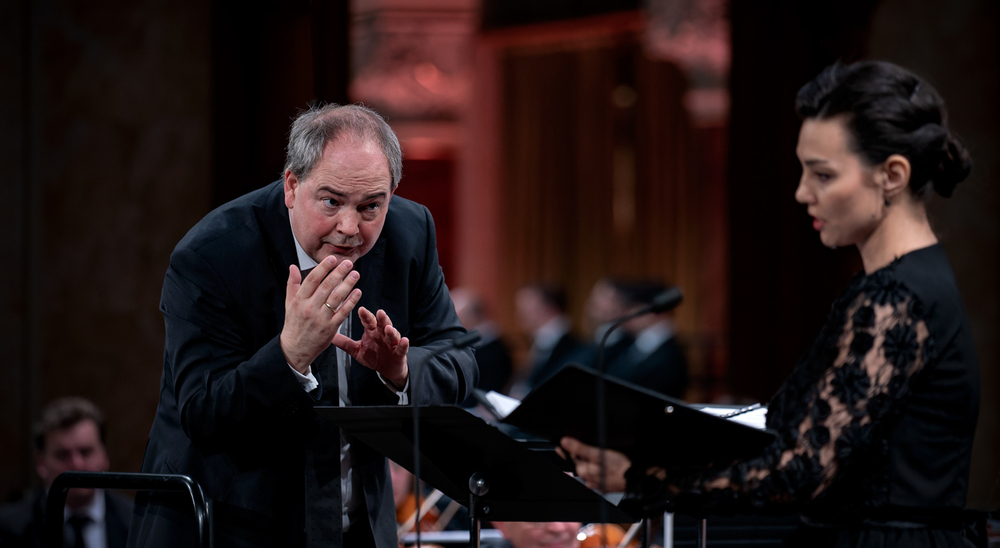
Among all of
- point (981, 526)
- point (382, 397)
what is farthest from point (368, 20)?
point (981, 526)

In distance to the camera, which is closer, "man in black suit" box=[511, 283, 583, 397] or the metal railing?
the metal railing

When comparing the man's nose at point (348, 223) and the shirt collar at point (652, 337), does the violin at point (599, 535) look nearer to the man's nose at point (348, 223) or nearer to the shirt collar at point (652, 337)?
the man's nose at point (348, 223)

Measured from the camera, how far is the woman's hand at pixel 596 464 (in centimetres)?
140

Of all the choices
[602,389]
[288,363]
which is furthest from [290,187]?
[602,389]

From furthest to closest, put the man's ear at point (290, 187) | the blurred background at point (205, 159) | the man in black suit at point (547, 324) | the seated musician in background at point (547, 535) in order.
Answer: the man in black suit at point (547, 324), the blurred background at point (205, 159), the seated musician in background at point (547, 535), the man's ear at point (290, 187)

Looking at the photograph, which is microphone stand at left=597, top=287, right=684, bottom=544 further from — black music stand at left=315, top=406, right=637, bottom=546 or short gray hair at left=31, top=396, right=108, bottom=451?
short gray hair at left=31, top=396, right=108, bottom=451

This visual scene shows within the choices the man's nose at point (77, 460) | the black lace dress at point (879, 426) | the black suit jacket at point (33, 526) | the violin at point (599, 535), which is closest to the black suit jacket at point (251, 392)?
the black lace dress at point (879, 426)

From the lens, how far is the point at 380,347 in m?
1.65

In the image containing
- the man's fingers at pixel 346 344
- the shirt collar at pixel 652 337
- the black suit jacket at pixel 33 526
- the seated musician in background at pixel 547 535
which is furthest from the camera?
the shirt collar at pixel 652 337

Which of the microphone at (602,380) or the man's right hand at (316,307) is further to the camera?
the man's right hand at (316,307)

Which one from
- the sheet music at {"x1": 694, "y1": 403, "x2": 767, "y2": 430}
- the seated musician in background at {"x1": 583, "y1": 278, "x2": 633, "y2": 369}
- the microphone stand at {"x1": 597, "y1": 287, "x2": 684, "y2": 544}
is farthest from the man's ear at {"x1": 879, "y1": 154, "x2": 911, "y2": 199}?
the seated musician in background at {"x1": 583, "y1": 278, "x2": 633, "y2": 369}

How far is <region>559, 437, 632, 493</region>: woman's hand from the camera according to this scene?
1.40 metres

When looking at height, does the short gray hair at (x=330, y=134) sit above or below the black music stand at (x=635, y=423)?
above

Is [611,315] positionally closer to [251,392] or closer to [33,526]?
[33,526]
